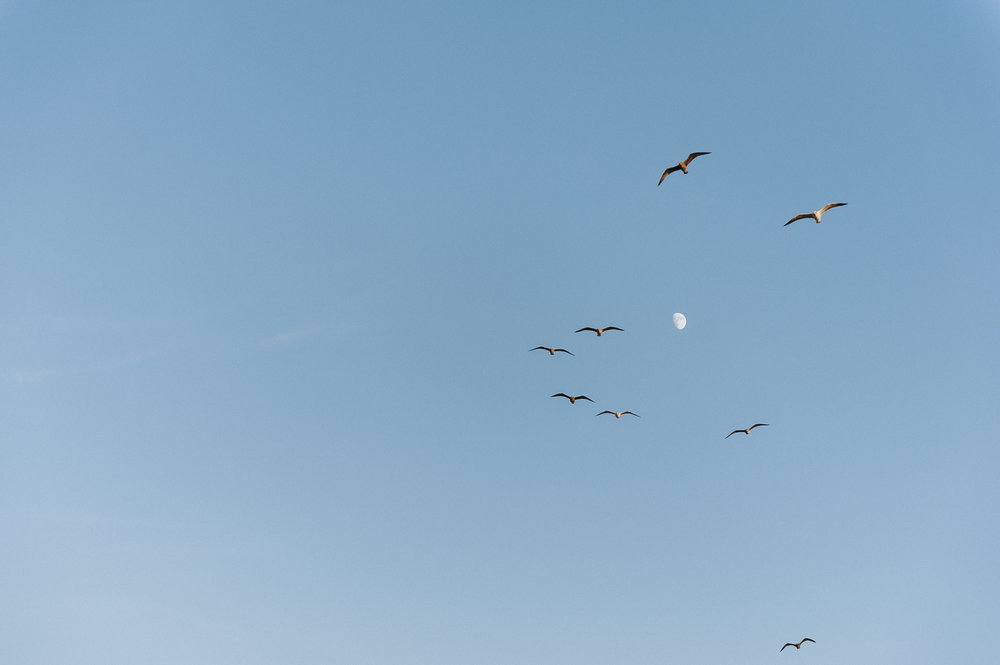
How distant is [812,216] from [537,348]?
90.5ft

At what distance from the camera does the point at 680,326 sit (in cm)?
9181

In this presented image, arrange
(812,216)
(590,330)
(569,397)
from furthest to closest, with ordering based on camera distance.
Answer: (569,397) < (590,330) < (812,216)

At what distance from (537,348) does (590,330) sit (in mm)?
5447

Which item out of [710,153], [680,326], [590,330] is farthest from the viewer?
[680,326]

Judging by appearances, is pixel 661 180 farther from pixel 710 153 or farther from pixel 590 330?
pixel 590 330

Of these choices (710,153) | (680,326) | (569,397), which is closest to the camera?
(710,153)

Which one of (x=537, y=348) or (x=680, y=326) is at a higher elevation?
(x=680, y=326)

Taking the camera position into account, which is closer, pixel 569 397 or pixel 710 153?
pixel 710 153

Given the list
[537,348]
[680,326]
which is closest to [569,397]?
[537,348]

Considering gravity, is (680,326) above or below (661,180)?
above

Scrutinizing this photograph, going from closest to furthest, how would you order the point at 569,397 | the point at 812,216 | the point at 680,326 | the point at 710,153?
the point at 710,153 < the point at 812,216 < the point at 569,397 < the point at 680,326

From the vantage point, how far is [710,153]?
55.2m

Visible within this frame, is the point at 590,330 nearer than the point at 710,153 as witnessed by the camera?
No

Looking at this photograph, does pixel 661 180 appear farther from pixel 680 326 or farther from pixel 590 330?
pixel 680 326
